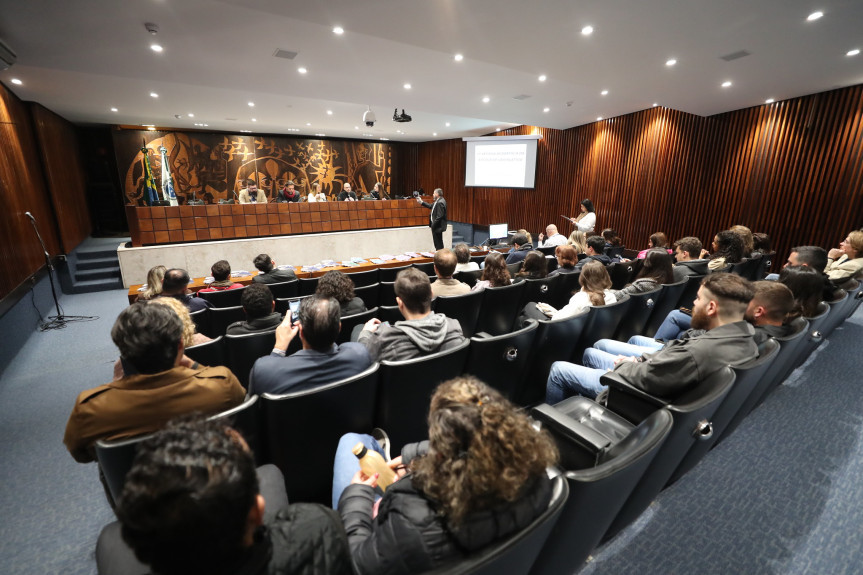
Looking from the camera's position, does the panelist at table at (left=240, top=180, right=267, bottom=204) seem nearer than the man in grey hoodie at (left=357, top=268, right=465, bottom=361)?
No

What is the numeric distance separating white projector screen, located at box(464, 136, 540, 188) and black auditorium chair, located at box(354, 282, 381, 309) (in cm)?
787

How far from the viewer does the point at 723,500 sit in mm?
1751

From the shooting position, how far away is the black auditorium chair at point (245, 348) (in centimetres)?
214

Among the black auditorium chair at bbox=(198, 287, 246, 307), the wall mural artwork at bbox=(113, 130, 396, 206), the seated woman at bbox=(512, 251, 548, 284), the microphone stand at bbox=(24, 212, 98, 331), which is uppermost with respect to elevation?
the wall mural artwork at bbox=(113, 130, 396, 206)

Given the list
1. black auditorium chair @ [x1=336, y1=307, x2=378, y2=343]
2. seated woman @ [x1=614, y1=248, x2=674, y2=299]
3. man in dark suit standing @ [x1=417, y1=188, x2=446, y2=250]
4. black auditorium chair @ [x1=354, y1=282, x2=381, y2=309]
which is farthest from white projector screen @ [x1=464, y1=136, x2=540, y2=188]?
black auditorium chair @ [x1=336, y1=307, x2=378, y2=343]

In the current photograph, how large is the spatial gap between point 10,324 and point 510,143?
10280 mm

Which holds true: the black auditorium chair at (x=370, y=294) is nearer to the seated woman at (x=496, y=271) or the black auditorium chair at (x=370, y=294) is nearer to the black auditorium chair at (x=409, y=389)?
the seated woman at (x=496, y=271)

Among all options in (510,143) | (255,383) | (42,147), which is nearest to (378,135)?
(510,143)

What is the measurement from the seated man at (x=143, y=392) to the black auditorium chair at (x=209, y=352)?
2.34 feet

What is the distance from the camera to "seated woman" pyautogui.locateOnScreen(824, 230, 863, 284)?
11.9 feet

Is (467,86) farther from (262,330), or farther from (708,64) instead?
(262,330)

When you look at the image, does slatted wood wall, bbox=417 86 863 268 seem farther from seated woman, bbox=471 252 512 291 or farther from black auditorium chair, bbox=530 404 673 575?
black auditorium chair, bbox=530 404 673 575

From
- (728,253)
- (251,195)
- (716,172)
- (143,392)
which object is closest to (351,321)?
(143,392)

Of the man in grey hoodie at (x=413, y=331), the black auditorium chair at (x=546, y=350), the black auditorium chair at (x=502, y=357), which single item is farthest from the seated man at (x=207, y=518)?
the black auditorium chair at (x=546, y=350)
